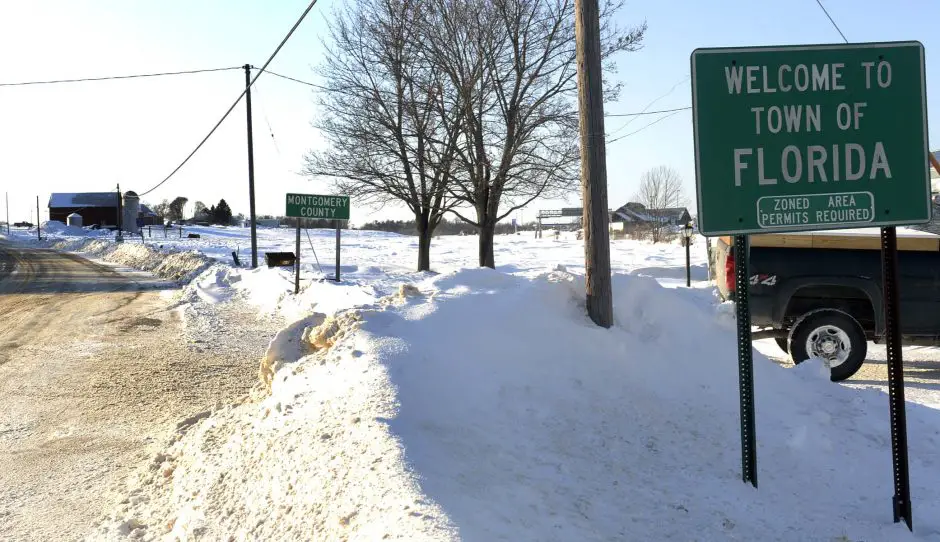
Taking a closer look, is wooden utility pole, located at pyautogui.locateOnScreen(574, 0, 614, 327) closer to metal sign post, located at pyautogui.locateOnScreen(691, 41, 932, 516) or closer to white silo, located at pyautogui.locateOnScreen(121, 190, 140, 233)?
metal sign post, located at pyautogui.locateOnScreen(691, 41, 932, 516)

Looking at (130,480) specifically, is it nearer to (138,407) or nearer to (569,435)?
(138,407)

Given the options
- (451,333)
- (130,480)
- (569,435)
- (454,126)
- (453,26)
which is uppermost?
(453,26)

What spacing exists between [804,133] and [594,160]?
7.39ft

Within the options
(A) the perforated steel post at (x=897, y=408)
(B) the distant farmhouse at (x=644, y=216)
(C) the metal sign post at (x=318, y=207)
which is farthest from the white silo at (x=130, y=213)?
(A) the perforated steel post at (x=897, y=408)

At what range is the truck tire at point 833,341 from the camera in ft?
27.3

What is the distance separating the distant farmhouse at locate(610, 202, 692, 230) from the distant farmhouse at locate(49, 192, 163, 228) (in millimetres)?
56966

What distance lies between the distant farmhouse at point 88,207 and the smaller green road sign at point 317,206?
274 ft

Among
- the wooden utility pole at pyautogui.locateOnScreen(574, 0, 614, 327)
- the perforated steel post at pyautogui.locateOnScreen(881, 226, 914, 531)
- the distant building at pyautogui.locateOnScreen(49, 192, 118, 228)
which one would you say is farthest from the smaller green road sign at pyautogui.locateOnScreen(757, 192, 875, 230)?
the distant building at pyautogui.locateOnScreen(49, 192, 118, 228)

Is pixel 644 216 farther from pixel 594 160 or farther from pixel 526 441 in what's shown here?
pixel 526 441

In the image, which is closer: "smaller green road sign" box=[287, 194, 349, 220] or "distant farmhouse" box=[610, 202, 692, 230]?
"smaller green road sign" box=[287, 194, 349, 220]

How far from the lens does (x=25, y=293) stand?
19453 mm

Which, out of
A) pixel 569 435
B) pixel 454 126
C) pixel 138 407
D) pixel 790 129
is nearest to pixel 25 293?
pixel 454 126

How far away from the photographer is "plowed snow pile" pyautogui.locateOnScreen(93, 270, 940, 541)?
3.94 meters

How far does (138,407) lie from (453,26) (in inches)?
556
